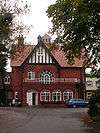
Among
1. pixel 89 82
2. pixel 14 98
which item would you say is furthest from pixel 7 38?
pixel 89 82

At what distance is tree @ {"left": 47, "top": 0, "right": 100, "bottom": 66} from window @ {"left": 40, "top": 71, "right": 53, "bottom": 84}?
43.5m

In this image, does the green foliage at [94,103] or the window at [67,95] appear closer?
the green foliage at [94,103]

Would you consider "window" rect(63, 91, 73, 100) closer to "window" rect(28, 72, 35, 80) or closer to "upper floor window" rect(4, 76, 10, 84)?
"window" rect(28, 72, 35, 80)

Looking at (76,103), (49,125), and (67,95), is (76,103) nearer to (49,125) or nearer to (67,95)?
(67,95)

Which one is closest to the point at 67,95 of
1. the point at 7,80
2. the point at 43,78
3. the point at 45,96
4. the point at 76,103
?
the point at 45,96

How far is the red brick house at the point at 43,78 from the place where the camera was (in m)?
83.1

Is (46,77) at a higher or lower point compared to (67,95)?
higher

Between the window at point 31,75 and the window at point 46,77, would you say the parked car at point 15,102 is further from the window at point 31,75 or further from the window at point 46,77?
the window at point 46,77

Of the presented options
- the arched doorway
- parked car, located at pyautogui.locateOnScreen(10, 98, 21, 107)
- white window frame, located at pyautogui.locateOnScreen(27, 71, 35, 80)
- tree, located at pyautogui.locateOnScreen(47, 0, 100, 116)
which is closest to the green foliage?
tree, located at pyautogui.locateOnScreen(47, 0, 100, 116)

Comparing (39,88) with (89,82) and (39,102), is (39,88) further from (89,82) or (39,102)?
(89,82)

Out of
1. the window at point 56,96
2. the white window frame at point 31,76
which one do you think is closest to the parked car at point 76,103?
the window at point 56,96

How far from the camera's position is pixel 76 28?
117 feet

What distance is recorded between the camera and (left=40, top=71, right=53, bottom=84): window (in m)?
84.6

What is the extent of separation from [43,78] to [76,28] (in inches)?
1972
